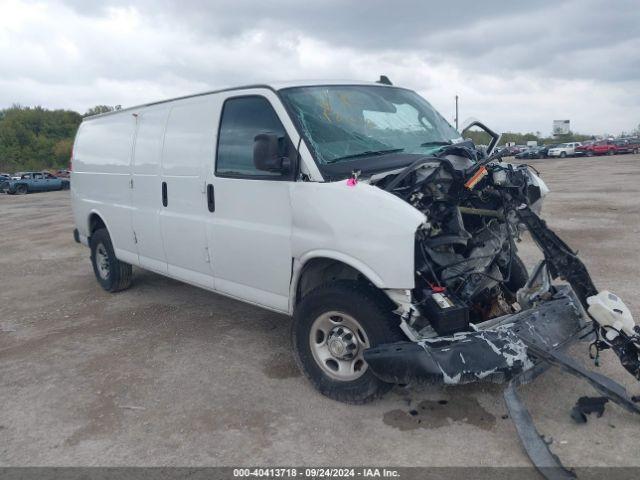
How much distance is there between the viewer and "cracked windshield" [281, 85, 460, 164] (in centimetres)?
395

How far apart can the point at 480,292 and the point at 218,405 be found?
2.06m

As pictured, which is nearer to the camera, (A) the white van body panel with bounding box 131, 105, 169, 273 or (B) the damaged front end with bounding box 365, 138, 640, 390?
(B) the damaged front end with bounding box 365, 138, 640, 390

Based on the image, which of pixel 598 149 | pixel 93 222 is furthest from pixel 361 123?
pixel 598 149

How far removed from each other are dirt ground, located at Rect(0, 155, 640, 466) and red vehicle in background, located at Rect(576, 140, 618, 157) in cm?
4450

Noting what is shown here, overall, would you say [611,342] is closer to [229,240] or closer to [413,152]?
[413,152]

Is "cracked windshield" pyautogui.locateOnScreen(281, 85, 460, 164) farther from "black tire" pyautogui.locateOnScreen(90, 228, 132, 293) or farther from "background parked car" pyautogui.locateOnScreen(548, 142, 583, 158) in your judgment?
"background parked car" pyautogui.locateOnScreen(548, 142, 583, 158)

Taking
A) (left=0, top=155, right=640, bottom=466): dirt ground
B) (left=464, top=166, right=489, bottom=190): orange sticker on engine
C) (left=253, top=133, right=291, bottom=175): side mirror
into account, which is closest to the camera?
(left=0, top=155, right=640, bottom=466): dirt ground

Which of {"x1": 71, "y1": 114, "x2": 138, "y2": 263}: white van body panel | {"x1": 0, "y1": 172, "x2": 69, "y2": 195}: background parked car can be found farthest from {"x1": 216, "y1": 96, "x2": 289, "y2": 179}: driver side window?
{"x1": 0, "y1": 172, "x2": 69, "y2": 195}: background parked car

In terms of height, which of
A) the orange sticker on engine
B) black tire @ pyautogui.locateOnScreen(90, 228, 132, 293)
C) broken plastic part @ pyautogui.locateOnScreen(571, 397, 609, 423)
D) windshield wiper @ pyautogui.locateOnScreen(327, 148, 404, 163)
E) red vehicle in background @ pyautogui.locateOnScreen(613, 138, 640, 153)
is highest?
windshield wiper @ pyautogui.locateOnScreen(327, 148, 404, 163)

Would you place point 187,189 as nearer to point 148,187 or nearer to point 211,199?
point 211,199

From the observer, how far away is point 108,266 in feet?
22.6

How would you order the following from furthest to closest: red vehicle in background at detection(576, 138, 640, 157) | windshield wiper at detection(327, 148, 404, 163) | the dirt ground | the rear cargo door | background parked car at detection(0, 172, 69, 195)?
red vehicle in background at detection(576, 138, 640, 157), background parked car at detection(0, 172, 69, 195), the rear cargo door, windshield wiper at detection(327, 148, 404, 163), the dirt ground

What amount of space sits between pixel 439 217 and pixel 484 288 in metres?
0.68

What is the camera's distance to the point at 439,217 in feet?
12.0
